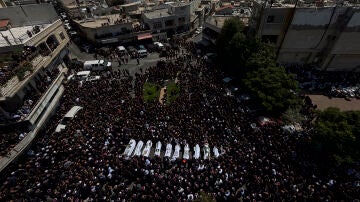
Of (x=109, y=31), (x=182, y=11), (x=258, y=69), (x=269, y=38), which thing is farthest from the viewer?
(x=182, y=11)

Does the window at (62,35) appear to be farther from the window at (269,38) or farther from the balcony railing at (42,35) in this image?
the window at (269,38)

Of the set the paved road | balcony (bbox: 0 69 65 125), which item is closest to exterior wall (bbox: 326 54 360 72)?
the paved road

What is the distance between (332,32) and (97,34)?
42.8 metres

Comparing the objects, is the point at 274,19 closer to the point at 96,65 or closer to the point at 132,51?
the point at 132,51

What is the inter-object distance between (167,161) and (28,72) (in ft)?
65.6

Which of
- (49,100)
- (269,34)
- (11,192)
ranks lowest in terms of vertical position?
(11,192)

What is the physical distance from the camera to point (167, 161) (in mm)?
20938

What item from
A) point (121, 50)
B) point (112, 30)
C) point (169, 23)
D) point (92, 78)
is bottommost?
point (92, 78)

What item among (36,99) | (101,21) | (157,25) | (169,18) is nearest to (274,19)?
(169,18)

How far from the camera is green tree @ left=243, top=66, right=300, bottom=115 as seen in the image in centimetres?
2498

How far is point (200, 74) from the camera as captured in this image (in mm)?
35344

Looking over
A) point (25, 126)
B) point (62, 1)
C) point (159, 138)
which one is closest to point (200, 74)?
point (159, 138)

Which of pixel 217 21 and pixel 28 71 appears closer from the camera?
pixel 28 71

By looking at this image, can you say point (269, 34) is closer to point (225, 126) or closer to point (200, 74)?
point (200, 74)
